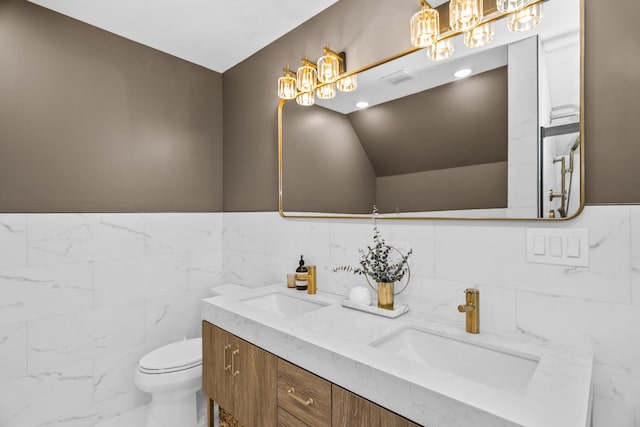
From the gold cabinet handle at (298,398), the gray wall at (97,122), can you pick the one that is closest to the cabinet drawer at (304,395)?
the gold cabinet handle at (298,398)

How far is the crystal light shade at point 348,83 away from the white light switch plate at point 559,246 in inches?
43.6

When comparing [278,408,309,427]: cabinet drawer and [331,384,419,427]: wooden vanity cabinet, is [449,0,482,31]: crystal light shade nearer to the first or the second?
[331,384,419,427]: wooden vanity cabinet

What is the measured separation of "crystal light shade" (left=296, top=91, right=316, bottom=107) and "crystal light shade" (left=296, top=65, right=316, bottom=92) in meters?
0.05

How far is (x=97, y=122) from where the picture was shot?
210 cm

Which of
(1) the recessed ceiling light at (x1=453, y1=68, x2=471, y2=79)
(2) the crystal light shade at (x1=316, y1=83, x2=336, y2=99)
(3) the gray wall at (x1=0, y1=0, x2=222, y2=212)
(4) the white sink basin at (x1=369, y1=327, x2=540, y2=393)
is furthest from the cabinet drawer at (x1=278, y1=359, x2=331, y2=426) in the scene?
(3) the gray wall at (x1=0, y1=0, x2=222, y2=212)

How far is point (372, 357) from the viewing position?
100 cm

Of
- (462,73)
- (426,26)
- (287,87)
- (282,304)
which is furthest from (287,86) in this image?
(282,304)

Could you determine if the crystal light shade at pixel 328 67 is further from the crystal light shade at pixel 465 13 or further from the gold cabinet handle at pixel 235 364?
the gold cabinet handle at pixel 235 364

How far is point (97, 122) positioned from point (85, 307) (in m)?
1.17

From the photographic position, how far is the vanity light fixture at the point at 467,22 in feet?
3.89

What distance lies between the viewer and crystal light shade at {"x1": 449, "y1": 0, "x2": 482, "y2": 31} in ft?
4.12

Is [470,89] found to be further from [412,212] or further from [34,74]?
[34,74]

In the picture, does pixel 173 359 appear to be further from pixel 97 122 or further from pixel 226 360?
pixel 97 122

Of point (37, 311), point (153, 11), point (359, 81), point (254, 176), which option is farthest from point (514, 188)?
point (37, 311)
